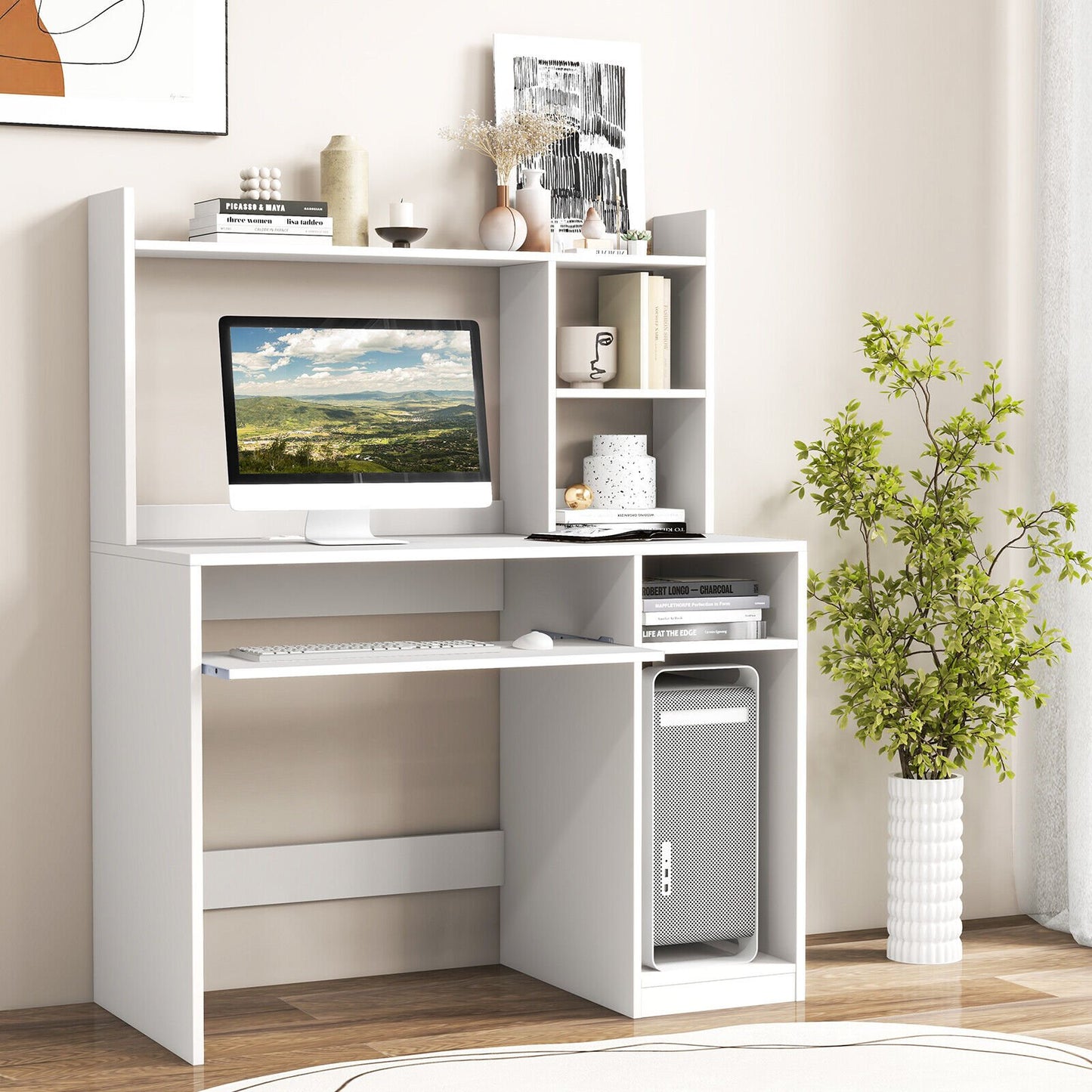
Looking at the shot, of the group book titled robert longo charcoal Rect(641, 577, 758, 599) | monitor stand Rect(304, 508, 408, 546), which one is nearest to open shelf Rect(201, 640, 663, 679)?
book titled robert longo charcoal Rect(641, 577, 758, 599)

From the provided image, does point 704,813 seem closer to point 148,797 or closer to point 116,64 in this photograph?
point 148,797

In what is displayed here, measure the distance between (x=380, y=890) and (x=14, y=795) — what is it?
Answer: 755 mm

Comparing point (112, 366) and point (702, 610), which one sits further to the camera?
point (702, 610)

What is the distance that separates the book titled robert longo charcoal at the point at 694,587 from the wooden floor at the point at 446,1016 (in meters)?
0.79

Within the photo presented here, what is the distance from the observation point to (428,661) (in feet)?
9.66

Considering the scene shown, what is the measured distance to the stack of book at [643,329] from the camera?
3506 millimetres

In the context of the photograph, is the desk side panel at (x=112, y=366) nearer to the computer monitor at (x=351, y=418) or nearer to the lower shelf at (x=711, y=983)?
the computer monitor at (x=351, y=418)

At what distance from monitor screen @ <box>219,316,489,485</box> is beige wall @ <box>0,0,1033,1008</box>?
9.5 inches

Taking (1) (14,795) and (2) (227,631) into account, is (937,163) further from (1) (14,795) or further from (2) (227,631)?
(1) (14,795)

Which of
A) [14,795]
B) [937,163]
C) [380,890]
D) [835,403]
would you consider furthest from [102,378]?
[937,163]

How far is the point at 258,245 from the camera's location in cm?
321

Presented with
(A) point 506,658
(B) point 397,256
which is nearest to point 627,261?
(B) point 397,256

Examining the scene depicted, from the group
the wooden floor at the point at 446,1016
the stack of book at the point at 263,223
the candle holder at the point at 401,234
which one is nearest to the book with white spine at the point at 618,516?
the candle holder at the point at 401,234

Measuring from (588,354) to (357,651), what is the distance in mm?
888
